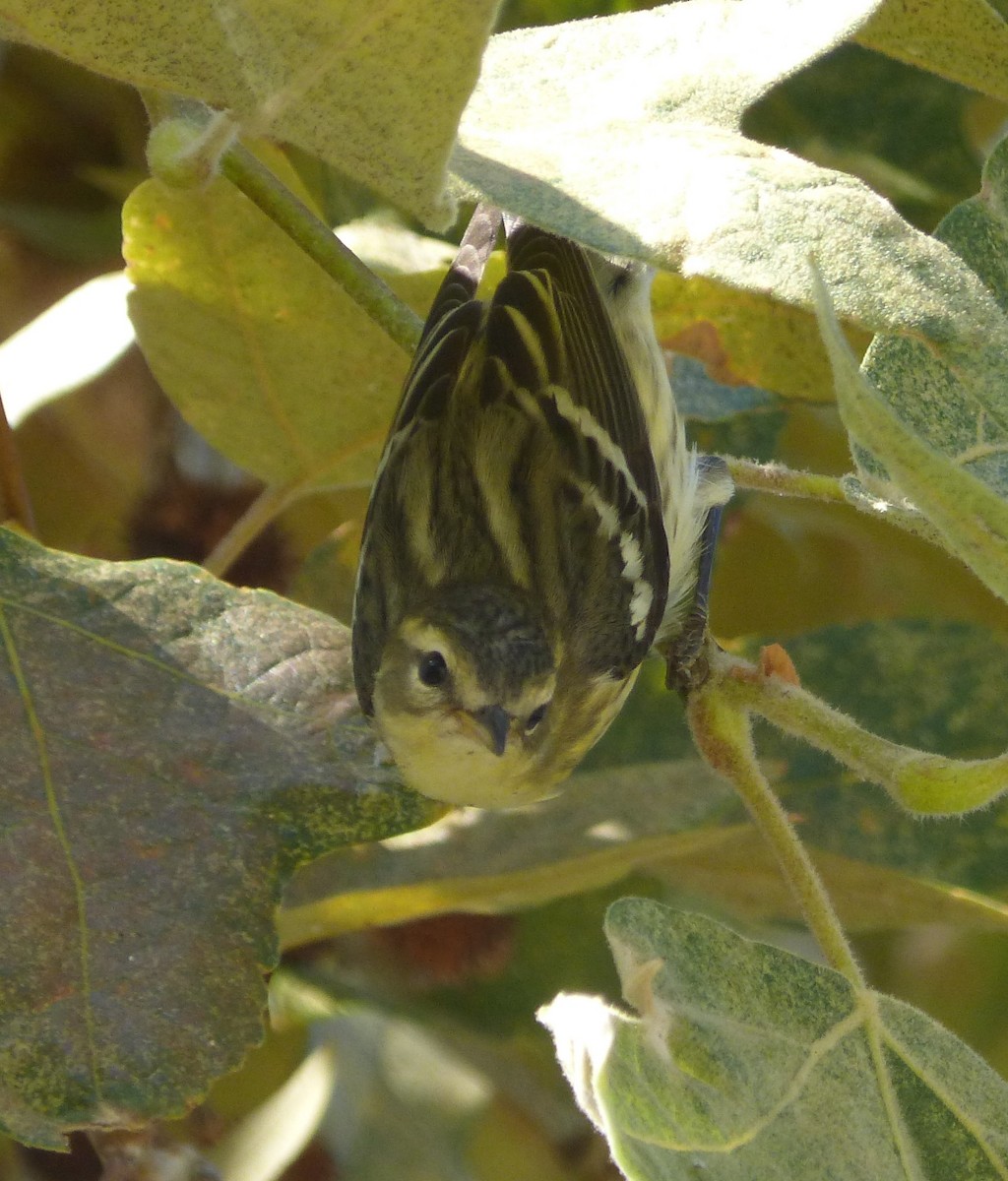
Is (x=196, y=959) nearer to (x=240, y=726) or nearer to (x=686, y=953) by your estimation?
(x=240, y=726)

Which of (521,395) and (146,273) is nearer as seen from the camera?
(146,273)

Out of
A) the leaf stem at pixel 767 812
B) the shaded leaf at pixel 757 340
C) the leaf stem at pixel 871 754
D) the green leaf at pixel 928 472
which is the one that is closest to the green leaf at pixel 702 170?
the green leaf at pixel 928 472

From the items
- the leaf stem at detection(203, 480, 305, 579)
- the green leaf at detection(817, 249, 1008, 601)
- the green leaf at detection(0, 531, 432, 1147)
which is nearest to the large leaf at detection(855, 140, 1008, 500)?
the green leaf at detection(817, 249, 1008, 601)

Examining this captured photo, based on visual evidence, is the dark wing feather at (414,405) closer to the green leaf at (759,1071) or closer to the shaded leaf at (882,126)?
the shaded leaf at (882,126)

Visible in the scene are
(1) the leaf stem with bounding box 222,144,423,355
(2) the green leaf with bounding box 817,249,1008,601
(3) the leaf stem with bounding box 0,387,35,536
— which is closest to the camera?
(2) the green leaf with bounding box 817,249,1008,601

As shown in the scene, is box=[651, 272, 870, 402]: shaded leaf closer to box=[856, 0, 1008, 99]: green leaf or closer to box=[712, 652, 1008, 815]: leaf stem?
box=[856, 0, 1008, 99]: green leaf

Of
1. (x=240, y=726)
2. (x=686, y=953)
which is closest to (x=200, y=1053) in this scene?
(x=240, y=726)
